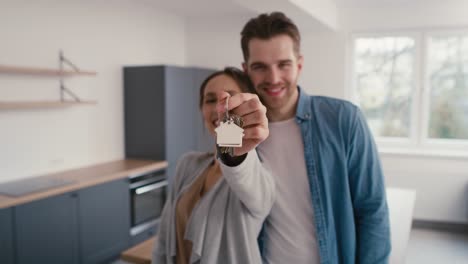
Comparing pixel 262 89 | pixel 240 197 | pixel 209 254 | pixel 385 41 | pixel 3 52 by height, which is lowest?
pixel 209 254

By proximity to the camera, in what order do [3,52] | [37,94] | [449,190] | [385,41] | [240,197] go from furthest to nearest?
[385,41] < [449,190] < [37,94] < [3,52] < [240,197]

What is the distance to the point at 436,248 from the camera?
3938 mm

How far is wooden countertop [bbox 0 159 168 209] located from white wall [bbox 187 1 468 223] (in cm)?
196

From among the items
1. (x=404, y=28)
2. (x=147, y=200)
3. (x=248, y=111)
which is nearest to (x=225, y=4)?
(x=404, y=28)

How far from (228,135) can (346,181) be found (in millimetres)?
503

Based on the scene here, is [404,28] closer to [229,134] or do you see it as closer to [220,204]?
[220,204]

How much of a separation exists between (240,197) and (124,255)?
3.40 ft

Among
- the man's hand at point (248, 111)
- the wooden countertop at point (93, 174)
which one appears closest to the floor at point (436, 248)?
the wooden countertop at point (93, 174)

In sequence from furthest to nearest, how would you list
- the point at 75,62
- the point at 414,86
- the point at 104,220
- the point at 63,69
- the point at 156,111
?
the point at 414,86
the point at 156,111
the point at 75,62
the point at 63,69
the point at 104,220

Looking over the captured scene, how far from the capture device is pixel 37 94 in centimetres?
337

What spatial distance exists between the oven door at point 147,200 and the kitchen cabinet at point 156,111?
0.79ft

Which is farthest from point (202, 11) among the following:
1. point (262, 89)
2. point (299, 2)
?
point (262, 89)

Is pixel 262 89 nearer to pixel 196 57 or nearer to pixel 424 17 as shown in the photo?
pixel 424 17

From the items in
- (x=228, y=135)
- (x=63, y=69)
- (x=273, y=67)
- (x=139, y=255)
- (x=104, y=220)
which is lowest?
(x=104, y=220)
